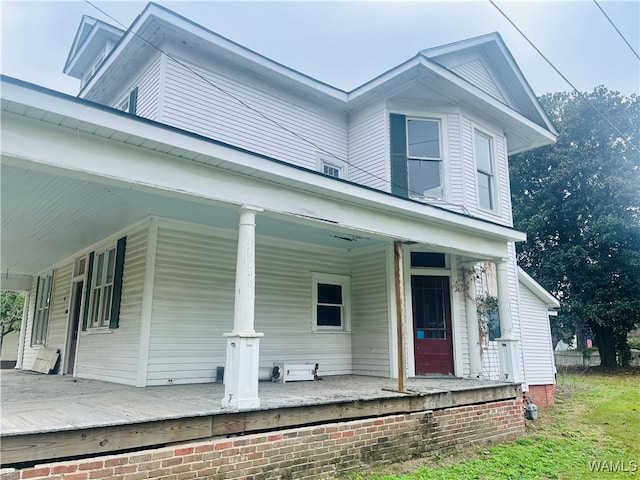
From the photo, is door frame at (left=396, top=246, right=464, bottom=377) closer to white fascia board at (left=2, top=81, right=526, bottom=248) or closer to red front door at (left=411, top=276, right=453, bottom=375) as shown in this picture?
red front door at (left=411, top=276, right=453, bottom=375)

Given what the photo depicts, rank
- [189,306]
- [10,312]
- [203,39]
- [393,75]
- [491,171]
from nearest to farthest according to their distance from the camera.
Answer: [189,306] → [203,39] → [393,75] → [491,171] → [10,312]

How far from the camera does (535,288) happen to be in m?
11.7

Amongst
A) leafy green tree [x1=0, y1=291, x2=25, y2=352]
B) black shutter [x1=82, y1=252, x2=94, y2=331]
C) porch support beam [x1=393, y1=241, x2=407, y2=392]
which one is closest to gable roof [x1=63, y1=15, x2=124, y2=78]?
black shutter [x1=82, y1=252, x2=94, y2=331]

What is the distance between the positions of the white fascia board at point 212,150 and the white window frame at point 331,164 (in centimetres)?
348

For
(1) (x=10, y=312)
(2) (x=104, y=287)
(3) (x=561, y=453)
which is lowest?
(3) (x=561, y=453)

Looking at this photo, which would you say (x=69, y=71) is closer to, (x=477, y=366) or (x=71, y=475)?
(x=71, y=475)

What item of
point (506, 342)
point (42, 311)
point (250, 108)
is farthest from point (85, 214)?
point (506, 342)

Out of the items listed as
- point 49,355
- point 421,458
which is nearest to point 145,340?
point 421,458

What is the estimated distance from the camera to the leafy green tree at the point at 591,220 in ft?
63.6

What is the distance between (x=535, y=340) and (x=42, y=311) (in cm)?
1296

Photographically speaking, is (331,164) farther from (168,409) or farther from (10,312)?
(10,312)

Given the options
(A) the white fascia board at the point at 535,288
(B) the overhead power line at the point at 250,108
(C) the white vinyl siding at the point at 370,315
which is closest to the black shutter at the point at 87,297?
(B) the overhead power line at the point at 250,108

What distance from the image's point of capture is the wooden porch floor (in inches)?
148

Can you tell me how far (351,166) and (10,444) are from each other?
840cm
